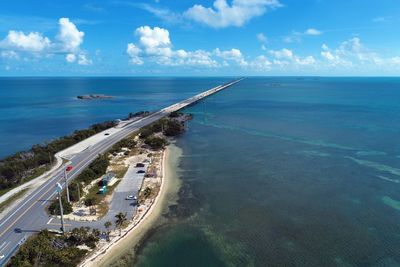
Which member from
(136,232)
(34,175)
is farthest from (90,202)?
(34,175)

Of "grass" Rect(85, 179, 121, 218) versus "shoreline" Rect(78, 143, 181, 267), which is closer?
→ "shoreline" Rect(78, 143, 181, 267)

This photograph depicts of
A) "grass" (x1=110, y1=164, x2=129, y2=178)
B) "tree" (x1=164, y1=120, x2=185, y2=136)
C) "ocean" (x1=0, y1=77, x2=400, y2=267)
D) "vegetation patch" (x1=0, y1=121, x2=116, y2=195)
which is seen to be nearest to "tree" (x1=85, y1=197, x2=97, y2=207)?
"ocean" (x1=0, y1=77, x2=400, y2=267)

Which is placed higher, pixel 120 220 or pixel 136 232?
pixel 120 220

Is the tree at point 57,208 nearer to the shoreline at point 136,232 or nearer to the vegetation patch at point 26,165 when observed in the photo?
the shoreline at point 136,232

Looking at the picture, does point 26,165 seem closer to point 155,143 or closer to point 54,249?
point 155,143

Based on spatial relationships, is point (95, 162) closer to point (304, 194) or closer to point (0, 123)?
point (304, 194)

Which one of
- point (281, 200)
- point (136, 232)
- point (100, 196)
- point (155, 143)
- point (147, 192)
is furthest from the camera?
point (155, 143)

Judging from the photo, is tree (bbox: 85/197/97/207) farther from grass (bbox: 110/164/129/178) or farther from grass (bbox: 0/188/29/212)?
grass (bbox: 110/164/129/178)
